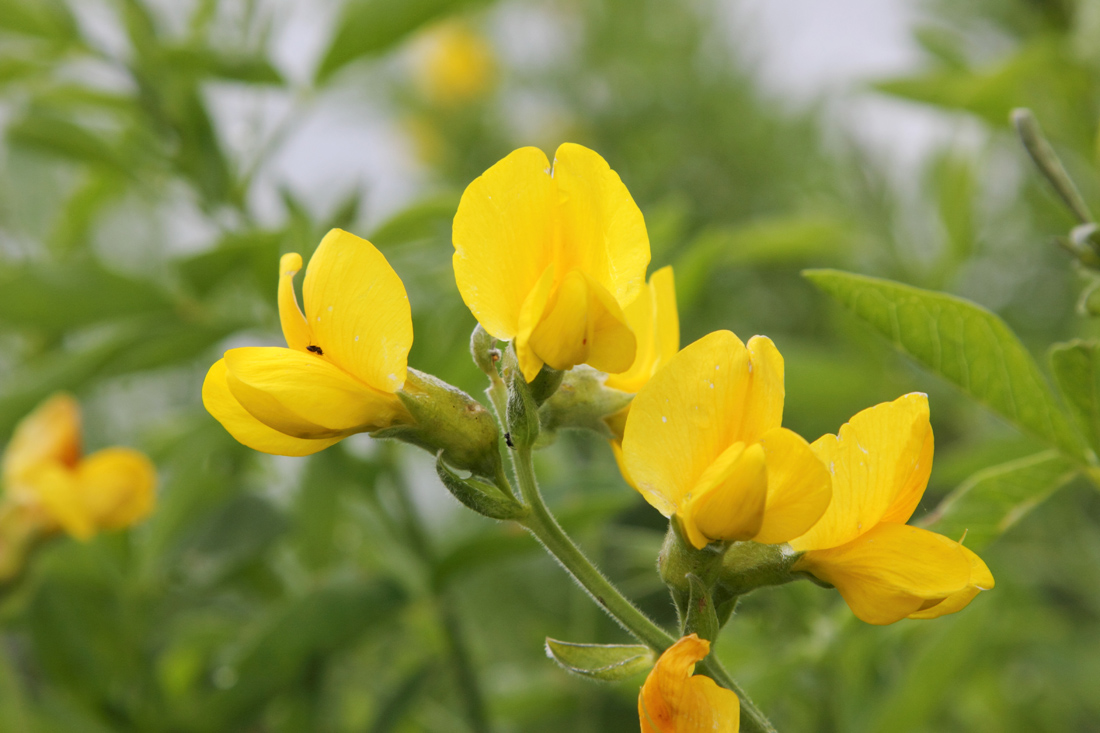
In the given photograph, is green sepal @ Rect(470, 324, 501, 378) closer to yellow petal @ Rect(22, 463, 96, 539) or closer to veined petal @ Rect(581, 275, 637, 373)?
veined petal @ Rect(581, 275, 637, 373)

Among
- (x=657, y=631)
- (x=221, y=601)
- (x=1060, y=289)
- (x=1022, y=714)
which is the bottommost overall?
(x=1022, y=714)

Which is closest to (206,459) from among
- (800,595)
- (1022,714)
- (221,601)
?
(221,601)

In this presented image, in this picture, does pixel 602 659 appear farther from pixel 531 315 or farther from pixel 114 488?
pixel 114 488

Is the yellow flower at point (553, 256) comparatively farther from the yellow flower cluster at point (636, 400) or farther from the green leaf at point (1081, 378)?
the green leaf at point (1081, 378)

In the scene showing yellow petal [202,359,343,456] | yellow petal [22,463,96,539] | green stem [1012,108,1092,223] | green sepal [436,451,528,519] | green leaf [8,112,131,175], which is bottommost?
yellow petal [22,463,96,539]

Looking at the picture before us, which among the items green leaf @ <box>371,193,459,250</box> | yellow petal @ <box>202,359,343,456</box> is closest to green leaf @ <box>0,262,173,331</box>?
green leaf @ <box>371,193,459,250</box>

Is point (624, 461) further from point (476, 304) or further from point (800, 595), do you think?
point (800, 595)

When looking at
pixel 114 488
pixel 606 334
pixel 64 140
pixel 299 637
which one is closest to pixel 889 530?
pixel 606 334
